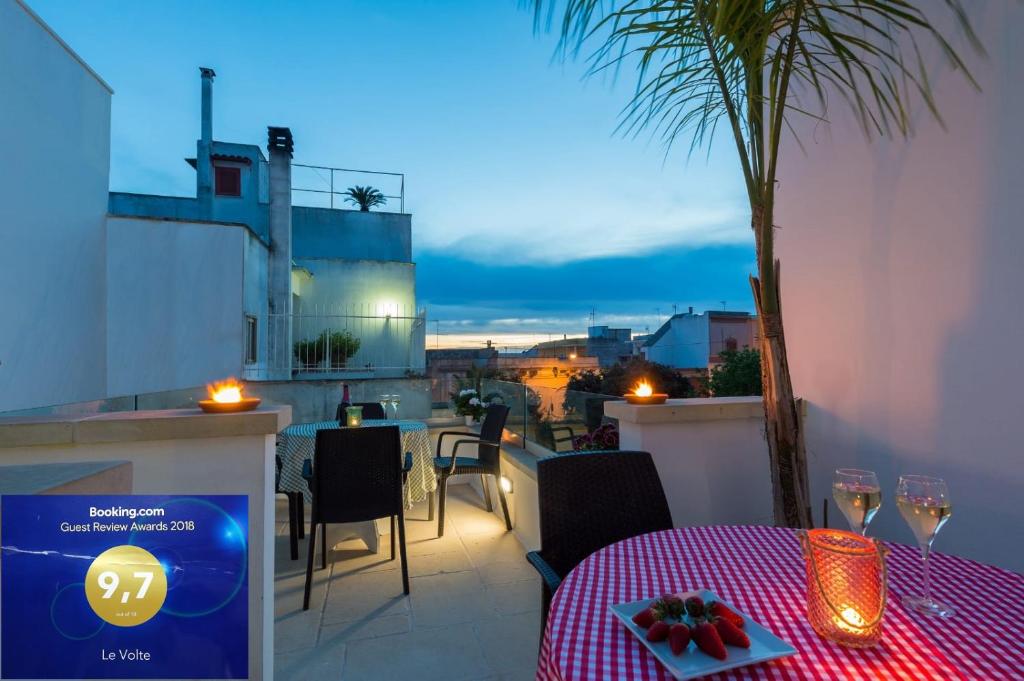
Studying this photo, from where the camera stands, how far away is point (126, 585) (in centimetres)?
93

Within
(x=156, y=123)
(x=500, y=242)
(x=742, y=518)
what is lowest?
(x=742, y=518)

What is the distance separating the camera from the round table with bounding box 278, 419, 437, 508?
3.39 metres

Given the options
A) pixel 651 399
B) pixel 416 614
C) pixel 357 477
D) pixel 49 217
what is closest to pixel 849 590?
pixel 651 399

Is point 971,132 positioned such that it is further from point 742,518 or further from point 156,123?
point 156,123

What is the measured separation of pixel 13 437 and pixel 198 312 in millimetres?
5520

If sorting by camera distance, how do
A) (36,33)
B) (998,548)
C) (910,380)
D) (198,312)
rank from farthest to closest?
(198,312) → (36,33) → (910,380) → (998,548)

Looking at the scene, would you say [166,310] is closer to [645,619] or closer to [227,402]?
[227,402]

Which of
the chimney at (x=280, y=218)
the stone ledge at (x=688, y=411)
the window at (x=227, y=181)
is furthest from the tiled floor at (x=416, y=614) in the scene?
the window at (x=227, y=181)

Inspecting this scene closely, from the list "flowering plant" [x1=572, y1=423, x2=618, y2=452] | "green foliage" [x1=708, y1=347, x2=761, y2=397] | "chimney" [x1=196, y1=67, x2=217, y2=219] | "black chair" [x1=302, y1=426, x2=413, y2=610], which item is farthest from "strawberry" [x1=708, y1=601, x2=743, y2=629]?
"chimney" [x1=196, y1=67, x2=217, y2=219]

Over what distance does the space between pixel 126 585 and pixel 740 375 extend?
4.08 m

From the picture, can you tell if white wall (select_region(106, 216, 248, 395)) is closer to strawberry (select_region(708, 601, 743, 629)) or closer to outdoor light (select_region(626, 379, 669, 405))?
outdoor light (select_region(626, 379, 669, 405))

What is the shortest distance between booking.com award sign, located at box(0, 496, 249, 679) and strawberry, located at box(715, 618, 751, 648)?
2.95 feet

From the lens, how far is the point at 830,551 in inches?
33.2

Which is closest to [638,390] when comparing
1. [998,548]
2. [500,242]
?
[998,548]
